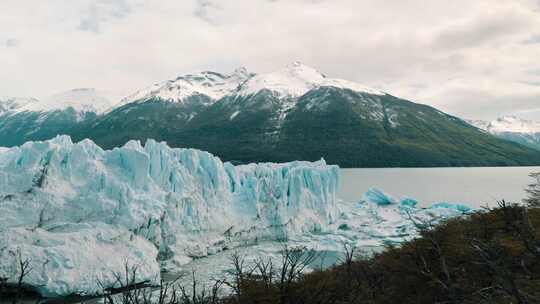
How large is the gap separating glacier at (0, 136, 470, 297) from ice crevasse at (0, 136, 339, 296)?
0.05 m

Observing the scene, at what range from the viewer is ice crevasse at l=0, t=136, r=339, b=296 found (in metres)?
16.5

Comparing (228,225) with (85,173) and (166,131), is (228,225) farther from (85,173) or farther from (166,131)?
(166,131)

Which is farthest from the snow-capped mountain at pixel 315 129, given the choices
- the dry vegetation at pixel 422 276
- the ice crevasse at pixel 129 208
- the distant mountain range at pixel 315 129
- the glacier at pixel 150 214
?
the dry vegetation at pixel 422 276

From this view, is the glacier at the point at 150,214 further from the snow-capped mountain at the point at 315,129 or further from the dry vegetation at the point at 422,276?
the snow-capped mountain at the point at 315,129

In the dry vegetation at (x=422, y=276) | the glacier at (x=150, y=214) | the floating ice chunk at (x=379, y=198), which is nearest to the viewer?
the dry vegetation at (x=422, y=276)

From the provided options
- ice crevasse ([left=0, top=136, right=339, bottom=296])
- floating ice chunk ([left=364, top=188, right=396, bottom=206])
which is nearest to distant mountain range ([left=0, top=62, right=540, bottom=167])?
floating ice chunk ([left=364, top=188, right=396, bottom=206])

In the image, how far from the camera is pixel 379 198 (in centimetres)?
4072

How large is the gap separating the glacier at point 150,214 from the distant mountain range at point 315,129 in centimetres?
8226

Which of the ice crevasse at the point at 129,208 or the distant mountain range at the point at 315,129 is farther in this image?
the distant mountain range at the point at 315,129

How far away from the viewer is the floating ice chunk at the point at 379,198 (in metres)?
40.3

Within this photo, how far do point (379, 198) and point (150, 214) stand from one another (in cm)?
2523

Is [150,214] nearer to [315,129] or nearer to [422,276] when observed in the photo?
[422,276]

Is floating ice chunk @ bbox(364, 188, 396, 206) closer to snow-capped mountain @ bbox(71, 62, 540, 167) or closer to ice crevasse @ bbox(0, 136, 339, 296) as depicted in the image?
ice crevasse @ bbox(0, 136, 339, 296)

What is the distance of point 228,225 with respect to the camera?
2652 centimetres
